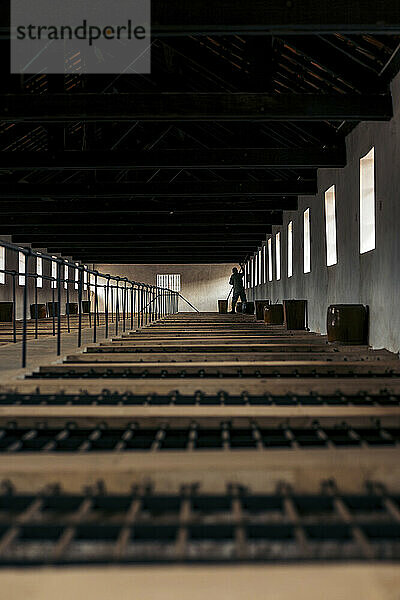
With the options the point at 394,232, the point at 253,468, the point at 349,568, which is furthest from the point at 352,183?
the point at 349,568

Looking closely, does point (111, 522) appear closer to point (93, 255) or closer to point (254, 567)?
point (254, 567)

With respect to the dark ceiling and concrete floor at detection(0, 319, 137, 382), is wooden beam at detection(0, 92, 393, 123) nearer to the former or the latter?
the dark ceiling

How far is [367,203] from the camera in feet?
22.1

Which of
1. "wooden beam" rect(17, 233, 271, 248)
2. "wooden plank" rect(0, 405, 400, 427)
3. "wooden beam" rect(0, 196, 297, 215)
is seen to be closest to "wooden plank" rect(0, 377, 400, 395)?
"wooden plank" rect(0, 405, 400, 427)

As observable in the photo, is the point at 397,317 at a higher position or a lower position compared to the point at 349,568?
higher

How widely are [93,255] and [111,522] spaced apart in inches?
773

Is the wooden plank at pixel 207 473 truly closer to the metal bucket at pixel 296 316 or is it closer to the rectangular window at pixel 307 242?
the metal bucket at pixel 296 316

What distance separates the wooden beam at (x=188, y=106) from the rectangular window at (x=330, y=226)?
3.11m

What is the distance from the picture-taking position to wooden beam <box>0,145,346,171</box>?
7320mm

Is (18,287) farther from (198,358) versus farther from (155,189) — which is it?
(198,358)

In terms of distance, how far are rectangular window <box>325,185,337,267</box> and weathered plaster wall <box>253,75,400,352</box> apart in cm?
12

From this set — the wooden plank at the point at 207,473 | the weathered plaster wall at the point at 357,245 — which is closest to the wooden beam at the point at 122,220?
the weathered plaster wall at the point at 357,245

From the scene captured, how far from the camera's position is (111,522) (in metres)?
1.41

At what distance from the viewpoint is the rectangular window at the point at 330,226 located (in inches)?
337
